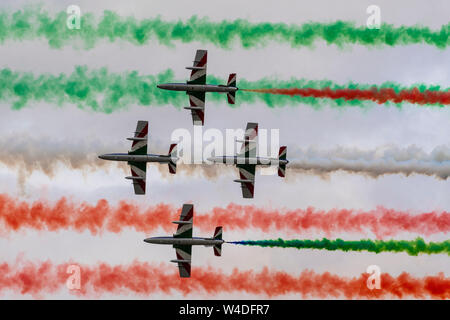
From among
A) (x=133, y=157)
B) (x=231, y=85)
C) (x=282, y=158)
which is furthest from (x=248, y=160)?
(x=133, y=157)

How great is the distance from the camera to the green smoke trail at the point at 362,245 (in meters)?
77.8

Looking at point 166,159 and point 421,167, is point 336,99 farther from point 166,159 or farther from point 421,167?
point 166,159

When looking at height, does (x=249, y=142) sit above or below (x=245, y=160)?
above

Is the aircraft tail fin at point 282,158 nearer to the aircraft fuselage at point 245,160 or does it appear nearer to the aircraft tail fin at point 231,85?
the aircraft fuselage at point 245,160

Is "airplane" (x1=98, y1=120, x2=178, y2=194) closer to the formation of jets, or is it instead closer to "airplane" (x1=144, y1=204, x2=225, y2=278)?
the formation of jets

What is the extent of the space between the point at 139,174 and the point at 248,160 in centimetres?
954

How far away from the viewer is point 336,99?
79688mm

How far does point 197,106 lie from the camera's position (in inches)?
3238

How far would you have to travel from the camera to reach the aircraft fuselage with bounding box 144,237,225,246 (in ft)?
264

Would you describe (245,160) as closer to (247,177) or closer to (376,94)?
(247,177)

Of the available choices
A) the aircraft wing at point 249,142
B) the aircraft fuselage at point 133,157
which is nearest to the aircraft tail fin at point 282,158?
the aircraft wing at point 249,142

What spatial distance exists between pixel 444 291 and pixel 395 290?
4056mm

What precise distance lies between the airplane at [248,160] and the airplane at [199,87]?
146 inches

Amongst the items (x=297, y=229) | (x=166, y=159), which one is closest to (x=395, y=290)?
(x=297, y=229)
